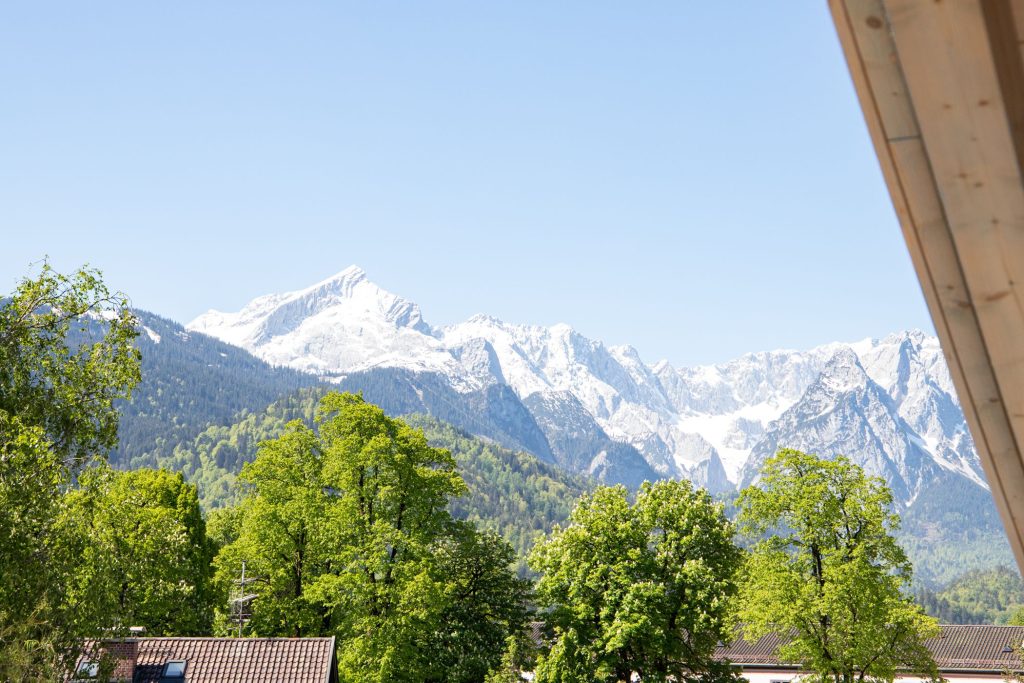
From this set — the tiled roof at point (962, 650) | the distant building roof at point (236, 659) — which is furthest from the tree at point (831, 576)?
the tiled roof at point (962, 650)

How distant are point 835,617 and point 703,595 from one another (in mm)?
4382

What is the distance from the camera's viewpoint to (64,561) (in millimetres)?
18062

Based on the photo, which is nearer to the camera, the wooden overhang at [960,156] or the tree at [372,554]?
the wooden overhang at [960,156]

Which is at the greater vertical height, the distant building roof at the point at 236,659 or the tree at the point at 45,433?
the tree at the point at 45,433

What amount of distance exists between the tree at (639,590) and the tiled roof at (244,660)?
7.56m

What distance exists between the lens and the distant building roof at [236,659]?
32.1 metres

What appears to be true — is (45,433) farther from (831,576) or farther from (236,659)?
(831,576)

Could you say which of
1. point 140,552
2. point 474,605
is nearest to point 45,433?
point 140,552

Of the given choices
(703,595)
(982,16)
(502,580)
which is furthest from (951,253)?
(502,580)

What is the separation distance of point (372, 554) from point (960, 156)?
102 ft

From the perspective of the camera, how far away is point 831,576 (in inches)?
1280

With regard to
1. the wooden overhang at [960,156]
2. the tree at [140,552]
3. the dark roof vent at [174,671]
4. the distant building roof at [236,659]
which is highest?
the wooden overhang at [960,156]

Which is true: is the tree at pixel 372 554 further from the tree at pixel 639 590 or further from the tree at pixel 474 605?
the tree at pixel 639 590

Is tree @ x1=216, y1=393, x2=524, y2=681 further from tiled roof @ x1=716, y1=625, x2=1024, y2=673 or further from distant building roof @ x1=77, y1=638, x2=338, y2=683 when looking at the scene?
tiled roof @ x1=716, y1=625, x2=1024, y2=673
